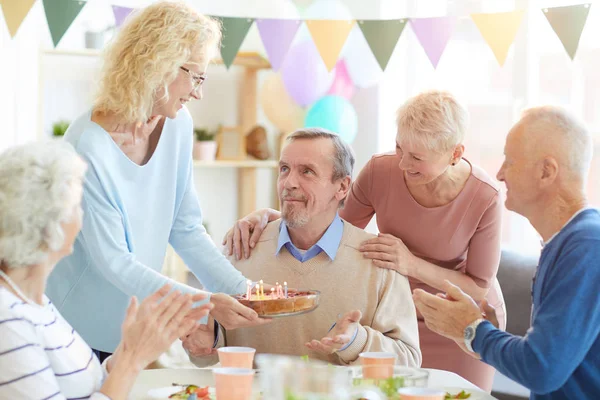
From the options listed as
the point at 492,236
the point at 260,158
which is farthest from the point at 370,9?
the point at 492,236

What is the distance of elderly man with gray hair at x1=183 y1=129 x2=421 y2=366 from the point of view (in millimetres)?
2424

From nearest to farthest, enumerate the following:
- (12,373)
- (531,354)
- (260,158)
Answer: (12,373) < (531,354) < (260,158)

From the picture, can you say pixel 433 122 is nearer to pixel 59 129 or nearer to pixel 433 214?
pixel 433 214

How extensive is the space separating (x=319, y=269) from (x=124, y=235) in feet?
2.11

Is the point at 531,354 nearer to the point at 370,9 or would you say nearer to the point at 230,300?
the point at 230,300

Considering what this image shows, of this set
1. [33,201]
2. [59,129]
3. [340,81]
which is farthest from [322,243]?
[59,129]

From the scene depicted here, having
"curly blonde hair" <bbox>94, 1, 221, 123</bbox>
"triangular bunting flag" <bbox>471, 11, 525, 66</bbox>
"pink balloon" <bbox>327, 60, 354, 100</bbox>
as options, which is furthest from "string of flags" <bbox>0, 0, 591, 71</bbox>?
"pink balloon" <bbox>327, 60, 354, 100</bbox>

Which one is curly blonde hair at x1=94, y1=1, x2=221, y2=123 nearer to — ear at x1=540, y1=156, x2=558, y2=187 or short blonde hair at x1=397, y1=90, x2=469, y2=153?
short blonde hair at x1=397, y1=90, x2=469, y2=153

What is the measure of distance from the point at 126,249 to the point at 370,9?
3.57 m

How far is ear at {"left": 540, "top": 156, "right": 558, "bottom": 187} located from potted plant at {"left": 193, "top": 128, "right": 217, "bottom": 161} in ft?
12.2

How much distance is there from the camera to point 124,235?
2.23m

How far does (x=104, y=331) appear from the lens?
229 cm

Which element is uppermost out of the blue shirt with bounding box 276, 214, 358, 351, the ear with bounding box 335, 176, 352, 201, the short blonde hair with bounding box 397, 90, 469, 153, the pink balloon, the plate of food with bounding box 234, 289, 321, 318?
the pink balloon

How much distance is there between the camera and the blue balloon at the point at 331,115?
4766 mm
